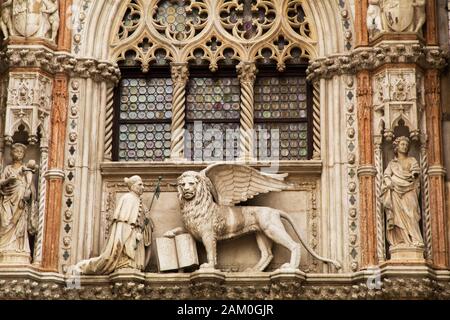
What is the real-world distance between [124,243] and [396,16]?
5.64 meters

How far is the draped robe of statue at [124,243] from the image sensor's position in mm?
20312

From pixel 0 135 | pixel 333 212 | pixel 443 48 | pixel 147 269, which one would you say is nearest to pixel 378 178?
pixel 333 212

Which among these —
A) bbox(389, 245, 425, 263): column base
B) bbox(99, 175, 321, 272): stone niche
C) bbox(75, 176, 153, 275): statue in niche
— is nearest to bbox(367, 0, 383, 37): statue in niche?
bbox(99, 175, 321, 272): stone niche

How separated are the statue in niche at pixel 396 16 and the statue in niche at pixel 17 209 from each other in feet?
19.4

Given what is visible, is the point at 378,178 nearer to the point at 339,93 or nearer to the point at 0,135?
the point at 339,93

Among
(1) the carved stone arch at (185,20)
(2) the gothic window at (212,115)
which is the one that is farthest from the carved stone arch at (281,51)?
(1) the carved stone arch at (185,20)

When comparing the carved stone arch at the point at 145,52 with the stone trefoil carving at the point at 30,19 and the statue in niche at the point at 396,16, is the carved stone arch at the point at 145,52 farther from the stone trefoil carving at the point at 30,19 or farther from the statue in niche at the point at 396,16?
the statue in niche at the point at 396,16

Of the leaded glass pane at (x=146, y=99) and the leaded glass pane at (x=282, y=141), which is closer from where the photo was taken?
the leaded glass pane at (x=282, y=141)

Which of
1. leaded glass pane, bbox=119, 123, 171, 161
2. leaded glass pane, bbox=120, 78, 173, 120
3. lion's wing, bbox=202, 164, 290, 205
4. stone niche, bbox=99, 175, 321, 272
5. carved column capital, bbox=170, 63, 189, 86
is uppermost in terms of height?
carved column capital, bbox=170, 63, 189, 86

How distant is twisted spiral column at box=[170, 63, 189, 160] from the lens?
21.7 m

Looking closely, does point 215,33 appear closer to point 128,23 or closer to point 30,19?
point 128,23

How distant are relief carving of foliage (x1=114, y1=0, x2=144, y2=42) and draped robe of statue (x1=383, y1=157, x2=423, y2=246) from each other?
198 inches

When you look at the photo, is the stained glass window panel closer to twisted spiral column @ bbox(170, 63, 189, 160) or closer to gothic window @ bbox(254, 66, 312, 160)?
twisted spiral column @ bbox(170, 63, 189, 160)
